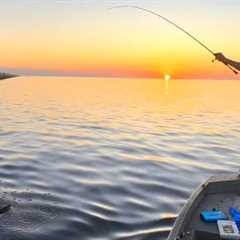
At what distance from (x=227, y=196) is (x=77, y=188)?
913 centimetres

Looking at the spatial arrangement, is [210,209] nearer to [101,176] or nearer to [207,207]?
[207,207]

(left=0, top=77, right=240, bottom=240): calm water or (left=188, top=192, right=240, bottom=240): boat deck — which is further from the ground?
(left=188, top=192, right=240, bottom=240): boat deck

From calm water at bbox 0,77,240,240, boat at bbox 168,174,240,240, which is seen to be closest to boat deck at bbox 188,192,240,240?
boat at bbox 168,174,240,240

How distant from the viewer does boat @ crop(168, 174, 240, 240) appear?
1043cm

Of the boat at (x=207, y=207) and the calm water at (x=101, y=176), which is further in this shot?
the calm water at (x=101, y=176)

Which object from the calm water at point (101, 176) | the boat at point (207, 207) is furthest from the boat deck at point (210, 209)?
the calm water at point (101, 176)

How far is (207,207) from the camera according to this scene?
40.3ft

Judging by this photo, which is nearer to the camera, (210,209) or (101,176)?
(210,209)

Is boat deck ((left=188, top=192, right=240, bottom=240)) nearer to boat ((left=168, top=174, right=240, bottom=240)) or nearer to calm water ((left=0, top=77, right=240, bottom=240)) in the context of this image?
boat ((left=168, top=174, right=240, bottom=240))

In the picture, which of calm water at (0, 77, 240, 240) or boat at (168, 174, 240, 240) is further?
calm water at (0, 77, 240, 240)

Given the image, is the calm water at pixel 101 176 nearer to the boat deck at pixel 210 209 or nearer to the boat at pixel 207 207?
the boat at pixel 207 207

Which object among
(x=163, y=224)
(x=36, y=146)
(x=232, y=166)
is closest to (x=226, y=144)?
(x=232, y=166)

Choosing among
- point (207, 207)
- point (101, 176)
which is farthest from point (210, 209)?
point (101, 176)

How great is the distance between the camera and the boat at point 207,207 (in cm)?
1043
